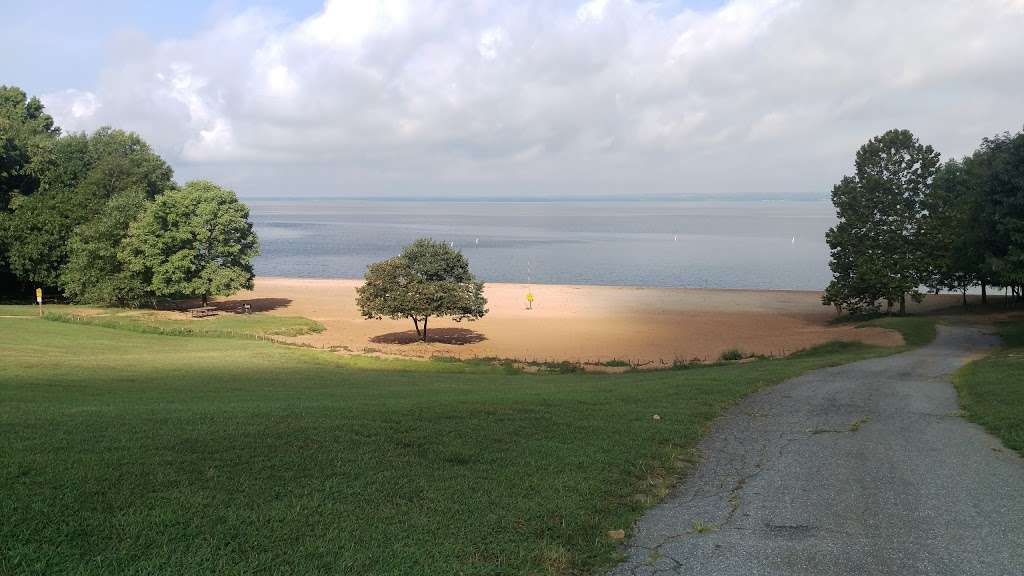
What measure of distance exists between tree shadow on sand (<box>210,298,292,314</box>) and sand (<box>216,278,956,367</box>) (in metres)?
0.15

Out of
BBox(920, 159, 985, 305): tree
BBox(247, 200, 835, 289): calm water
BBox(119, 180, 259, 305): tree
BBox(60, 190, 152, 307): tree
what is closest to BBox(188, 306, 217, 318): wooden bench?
BBox(119, 180, 259, 305): tree

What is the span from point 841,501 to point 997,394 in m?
10.5

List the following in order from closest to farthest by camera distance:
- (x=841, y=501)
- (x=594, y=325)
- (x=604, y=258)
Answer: (x=841, y=501), (x=594, y=325), (x=604, y=258)

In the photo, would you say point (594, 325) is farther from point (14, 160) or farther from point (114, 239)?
point (14, 160)

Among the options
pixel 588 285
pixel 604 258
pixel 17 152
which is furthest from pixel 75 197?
pixel 604 258

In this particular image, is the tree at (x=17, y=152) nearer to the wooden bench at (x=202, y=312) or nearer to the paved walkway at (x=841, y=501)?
the wooden bench at (x=202, y=312)

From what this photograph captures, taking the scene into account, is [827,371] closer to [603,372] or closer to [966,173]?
[603,372]

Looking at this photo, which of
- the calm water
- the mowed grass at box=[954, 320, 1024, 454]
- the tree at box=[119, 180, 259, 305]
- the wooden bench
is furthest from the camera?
the calm water

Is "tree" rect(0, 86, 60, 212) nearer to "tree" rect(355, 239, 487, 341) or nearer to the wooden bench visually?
the wooden bench

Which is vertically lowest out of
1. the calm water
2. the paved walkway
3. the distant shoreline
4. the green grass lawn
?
the paved walkway

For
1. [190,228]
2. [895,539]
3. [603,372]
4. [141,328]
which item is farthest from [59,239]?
[895,539]

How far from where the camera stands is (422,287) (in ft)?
123

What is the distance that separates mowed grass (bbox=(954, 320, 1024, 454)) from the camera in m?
12.5

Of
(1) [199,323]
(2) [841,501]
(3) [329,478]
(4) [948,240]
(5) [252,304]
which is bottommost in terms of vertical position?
(2) [841,501]
